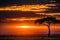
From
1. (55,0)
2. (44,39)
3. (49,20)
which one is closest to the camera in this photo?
(44,39)

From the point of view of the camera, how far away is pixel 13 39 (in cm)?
820

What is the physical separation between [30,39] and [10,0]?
28.1 meters

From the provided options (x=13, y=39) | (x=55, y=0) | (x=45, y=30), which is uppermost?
(x=55, y=0)

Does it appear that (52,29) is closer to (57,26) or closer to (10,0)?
(57,26)

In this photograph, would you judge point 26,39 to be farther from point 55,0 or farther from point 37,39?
point 55,0

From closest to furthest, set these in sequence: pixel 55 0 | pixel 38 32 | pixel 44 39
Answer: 1. pixel 44 39
2. pixel 38 32
3. pixel 55 0

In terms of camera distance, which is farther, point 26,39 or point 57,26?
point 57,26

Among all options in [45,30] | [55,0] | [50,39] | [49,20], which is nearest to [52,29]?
[45,30]

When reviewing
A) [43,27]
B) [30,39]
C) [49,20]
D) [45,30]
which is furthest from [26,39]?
[43,27]

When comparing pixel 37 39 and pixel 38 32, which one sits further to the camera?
pixel 38 32

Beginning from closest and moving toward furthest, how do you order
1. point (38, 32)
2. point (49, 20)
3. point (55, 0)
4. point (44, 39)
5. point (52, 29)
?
point (44, 39)
point (49, 20)
point (38, 32)
point (52, 29)
point (55, 0)

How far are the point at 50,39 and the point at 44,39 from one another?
18cm

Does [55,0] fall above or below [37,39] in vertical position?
above

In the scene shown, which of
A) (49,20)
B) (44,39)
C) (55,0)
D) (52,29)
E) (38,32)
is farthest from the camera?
(55,0)
